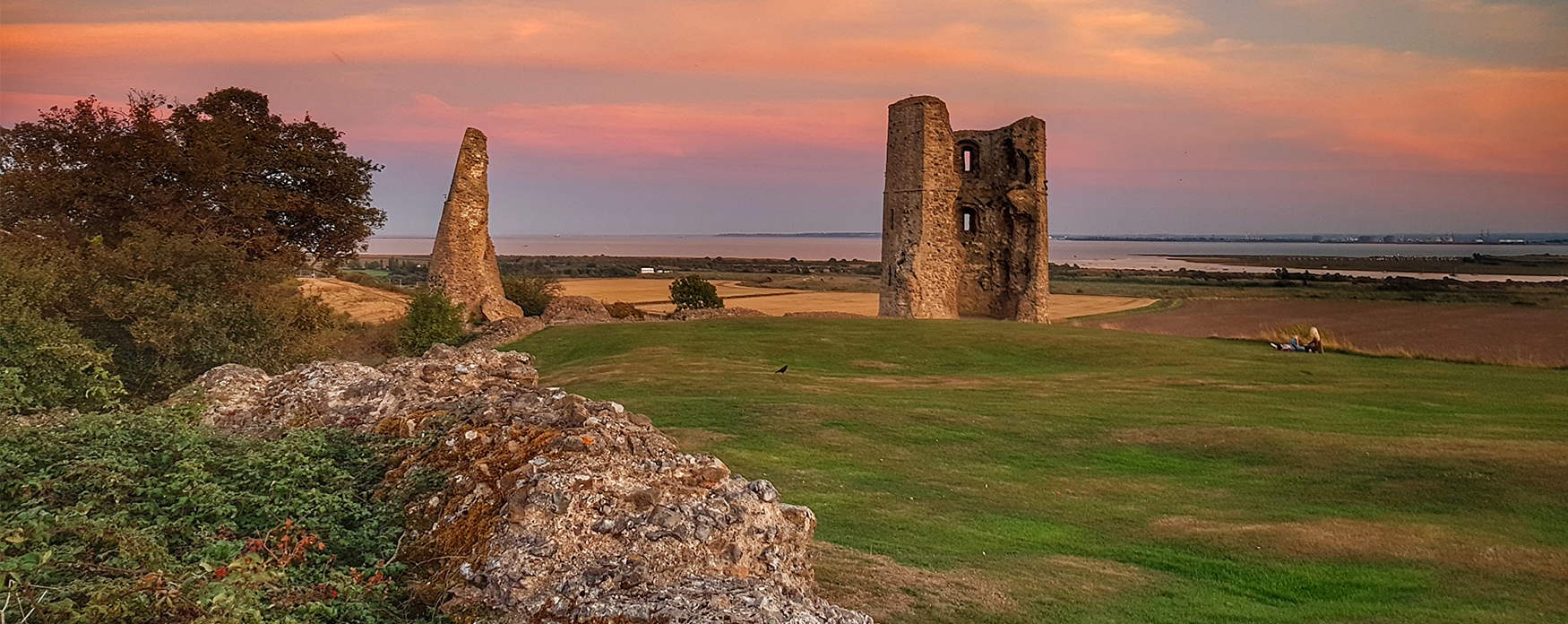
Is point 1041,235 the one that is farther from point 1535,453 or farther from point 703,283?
point 1535,453

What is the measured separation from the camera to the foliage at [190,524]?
4.91 meters

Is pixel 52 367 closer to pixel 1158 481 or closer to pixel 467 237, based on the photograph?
pixel 1158 481

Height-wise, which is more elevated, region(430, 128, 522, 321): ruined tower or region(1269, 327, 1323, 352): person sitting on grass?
region(430, 128, 522, 321): ruined tower

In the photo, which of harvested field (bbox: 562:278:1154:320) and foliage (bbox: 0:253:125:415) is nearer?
foliage (bbox: 0:253:125:415)

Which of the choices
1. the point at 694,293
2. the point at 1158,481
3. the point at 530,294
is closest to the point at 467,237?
the point at 530,294

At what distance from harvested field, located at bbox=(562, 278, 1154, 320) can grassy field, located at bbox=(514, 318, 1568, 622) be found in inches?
1261

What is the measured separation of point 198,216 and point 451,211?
1285 centimetres

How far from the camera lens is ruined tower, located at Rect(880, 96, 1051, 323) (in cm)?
4012

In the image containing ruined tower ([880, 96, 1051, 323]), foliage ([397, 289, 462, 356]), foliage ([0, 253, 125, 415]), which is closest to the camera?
foliage ([0, 253, 125, 415])

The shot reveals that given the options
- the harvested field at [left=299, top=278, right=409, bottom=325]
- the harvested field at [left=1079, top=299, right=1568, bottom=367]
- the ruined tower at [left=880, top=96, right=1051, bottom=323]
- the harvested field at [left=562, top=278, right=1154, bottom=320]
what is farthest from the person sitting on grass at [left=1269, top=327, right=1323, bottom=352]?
the harvested field at [left=299, top=278, right=409, bottom=325]

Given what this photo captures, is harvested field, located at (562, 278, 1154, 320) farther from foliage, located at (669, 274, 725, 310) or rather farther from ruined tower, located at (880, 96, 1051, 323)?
ruined tower, located at (880, 96, 1051, 323)

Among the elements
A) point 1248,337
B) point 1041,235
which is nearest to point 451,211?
point 1041,235

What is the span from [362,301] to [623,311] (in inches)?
608

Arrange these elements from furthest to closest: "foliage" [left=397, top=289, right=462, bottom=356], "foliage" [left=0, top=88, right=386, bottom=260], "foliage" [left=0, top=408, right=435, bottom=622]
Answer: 1. "foliage" [left=397, top=289, right=462, bottom=356]
2. "foliage" [left=0, top=88, right=386, bottom=260]
3. "foliage" [left=0, top=408, right=435, bottom=622]
